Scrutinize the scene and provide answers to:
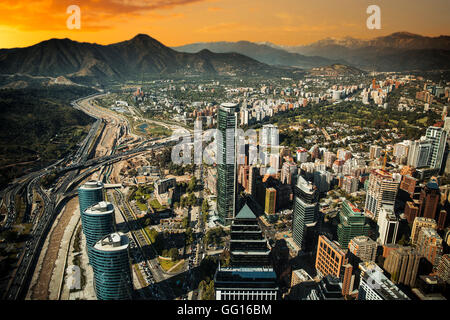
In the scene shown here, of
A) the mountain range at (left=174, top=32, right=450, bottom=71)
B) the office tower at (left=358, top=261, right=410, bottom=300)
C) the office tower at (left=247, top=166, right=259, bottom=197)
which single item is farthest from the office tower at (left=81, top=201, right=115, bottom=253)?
the office tower at (left=358, top=261, right=410, bottom=300)

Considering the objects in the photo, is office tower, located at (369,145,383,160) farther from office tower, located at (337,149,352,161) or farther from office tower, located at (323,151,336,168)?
office tower, located at (323,151,336,168)

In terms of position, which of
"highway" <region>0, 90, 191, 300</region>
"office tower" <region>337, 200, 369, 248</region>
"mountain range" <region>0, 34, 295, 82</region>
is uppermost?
"mountain range" <region>0, 34, 295, 82</region>

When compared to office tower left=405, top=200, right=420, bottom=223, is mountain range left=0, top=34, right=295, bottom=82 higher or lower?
higher

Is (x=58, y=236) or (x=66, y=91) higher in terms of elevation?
(x=66, y=91)

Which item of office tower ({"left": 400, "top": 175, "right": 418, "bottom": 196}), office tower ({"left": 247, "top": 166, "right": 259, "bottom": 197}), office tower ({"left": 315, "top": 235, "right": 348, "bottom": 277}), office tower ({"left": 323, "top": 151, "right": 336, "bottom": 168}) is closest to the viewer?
office tower ({"left": 315, "top": 235, "right": 348, "bottom": 277})
